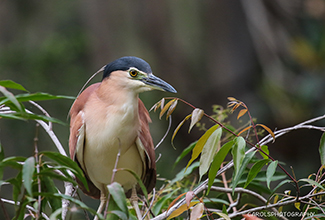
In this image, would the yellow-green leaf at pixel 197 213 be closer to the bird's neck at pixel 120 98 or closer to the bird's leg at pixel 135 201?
the bird's neck at pixel 120 98

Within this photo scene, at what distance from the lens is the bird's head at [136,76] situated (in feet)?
4.08

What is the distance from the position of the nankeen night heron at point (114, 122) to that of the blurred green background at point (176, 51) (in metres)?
2.13

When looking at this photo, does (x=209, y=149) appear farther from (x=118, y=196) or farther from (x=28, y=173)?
(x=28, y=173)

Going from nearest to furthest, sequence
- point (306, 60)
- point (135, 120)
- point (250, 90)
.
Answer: point (135, 120) < point (306, 60) < point (250, 90)

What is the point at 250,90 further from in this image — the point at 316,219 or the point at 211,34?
the point at 316,219

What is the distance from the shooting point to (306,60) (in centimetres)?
343

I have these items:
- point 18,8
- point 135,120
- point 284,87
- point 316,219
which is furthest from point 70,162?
point 18,8

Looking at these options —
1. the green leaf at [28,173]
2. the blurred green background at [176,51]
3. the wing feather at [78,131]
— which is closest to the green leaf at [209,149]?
the green leaf at [28,173]

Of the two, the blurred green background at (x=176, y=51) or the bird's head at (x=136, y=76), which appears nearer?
the bird's head at (x=136, y=76)

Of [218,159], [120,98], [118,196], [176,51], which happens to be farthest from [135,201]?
[176,51]

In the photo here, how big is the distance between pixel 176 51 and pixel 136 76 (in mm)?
2577

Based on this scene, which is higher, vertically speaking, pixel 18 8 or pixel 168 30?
pixel 18 8

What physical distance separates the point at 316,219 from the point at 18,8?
4037mm

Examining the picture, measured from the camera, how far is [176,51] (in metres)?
3.80
